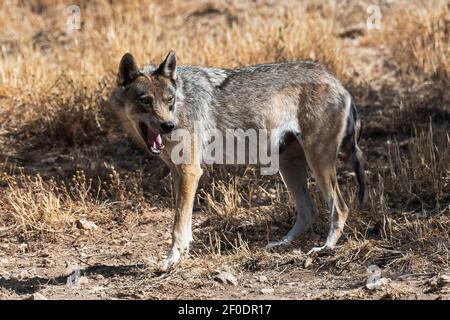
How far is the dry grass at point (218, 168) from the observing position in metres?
7.91

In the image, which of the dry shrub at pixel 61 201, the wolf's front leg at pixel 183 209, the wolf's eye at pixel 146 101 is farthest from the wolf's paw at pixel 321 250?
the dry shrub at pixel 61 201

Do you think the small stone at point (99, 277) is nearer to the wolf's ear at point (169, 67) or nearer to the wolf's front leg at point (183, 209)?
the wolf's front leg at point (183, 209)

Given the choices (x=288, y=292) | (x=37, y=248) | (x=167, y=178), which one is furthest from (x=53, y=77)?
(x=288, y=292)

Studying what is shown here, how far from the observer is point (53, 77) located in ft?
35.7

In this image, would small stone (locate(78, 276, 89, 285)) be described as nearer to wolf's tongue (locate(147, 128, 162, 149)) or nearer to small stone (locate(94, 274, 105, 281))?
small stone (locate(94, 274, 105, 281))

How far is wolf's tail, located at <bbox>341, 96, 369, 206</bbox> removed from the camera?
7.81 meters

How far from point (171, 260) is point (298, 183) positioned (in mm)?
1543

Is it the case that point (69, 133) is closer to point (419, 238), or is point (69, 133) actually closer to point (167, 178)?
point (167, 178)

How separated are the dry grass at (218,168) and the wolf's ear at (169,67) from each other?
1476mm

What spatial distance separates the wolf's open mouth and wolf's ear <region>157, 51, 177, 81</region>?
0.47m

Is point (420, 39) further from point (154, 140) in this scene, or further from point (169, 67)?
point (154, 140)

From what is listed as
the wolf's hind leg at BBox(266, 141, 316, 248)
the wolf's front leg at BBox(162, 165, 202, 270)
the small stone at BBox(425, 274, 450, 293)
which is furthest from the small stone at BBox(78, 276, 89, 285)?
the small stone at BBox(425, 274, 450, 293)

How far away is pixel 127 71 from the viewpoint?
741cm

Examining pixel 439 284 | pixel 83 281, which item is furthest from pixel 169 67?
pixel 439 284
